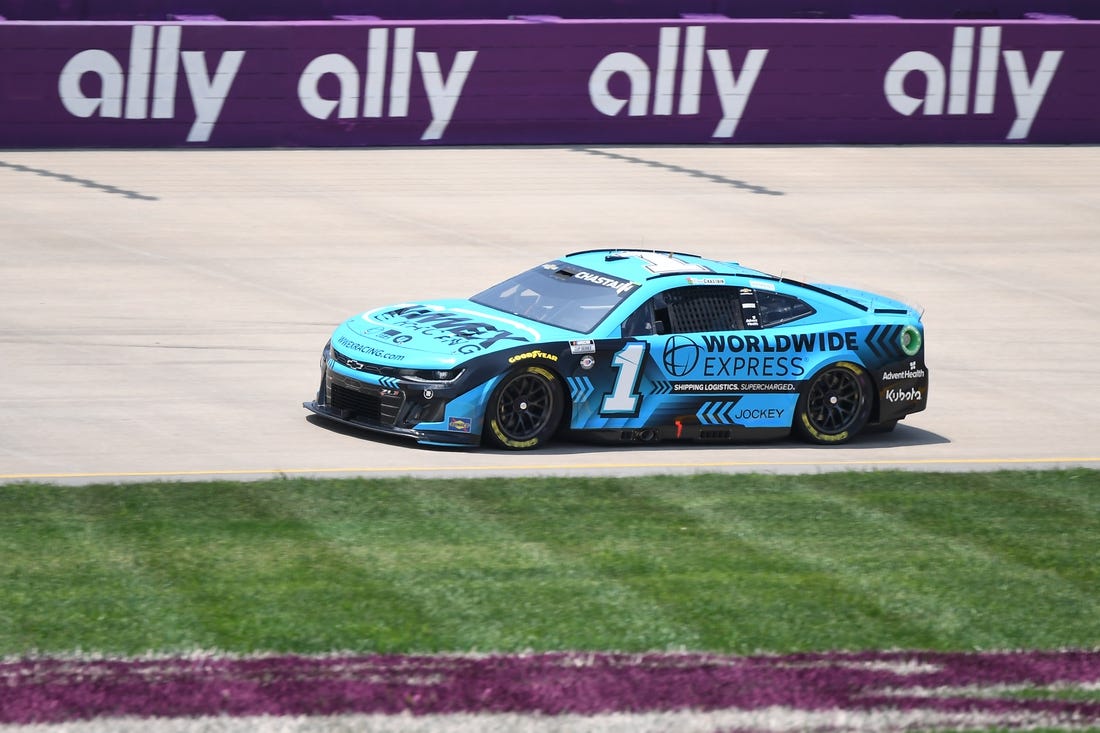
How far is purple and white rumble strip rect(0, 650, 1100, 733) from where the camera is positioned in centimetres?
730

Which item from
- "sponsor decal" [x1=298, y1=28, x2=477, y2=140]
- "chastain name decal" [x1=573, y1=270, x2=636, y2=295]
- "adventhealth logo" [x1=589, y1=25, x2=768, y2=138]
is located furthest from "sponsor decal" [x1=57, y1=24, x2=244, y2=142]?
"chastain name decal" [x1=573, y1=270, x2=636, y2=295]

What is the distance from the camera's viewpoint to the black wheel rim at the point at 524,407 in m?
12.2

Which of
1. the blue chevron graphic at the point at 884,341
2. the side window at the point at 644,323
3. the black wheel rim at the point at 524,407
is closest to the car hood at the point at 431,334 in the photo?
the black wheel rim at the point at 524,407

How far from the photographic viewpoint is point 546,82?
1048 inches

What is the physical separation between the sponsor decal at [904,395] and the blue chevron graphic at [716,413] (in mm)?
1337

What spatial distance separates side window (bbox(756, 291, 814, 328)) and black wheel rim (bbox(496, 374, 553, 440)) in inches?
73.8

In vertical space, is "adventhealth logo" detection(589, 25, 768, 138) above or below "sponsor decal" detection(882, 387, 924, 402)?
above

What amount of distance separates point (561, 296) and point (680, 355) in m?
1.07

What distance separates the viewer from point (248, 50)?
993 inches

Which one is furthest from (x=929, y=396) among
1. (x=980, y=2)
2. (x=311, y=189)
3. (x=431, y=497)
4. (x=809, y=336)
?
(x=980, y=2)

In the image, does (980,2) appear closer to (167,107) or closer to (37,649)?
(167,107)

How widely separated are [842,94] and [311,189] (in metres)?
9.39

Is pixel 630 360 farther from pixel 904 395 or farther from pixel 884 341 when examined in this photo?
pixel 904 395

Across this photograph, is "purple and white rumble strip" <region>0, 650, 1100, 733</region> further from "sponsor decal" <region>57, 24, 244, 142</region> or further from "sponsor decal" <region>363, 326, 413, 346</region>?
"sponsor decal" <region>57, 24, 244, 142</region>
